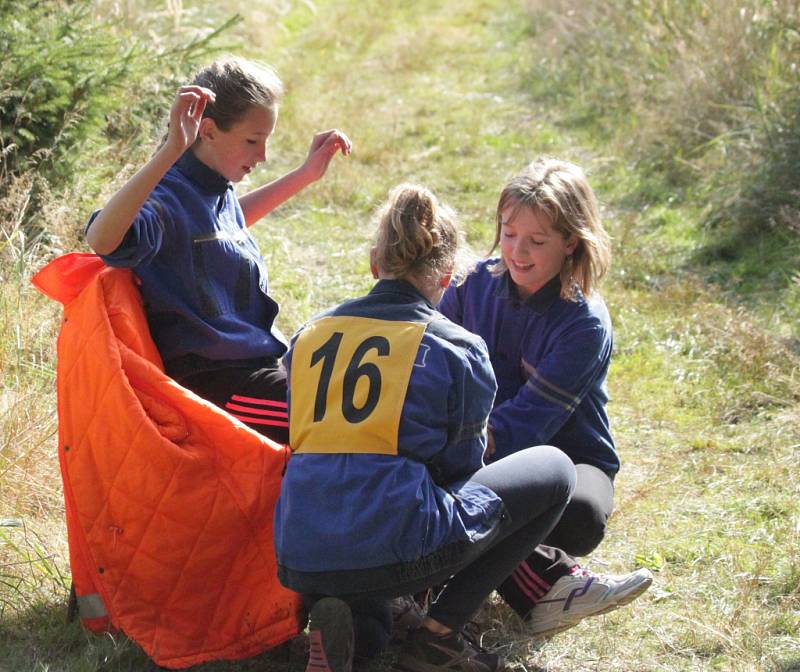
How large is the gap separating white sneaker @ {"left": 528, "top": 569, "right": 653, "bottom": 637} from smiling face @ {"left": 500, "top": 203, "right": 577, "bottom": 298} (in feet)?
2.87

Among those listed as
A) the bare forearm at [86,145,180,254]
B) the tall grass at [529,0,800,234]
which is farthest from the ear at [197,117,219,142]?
the tall grass at [529,0,800,234]

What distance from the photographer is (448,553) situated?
8.16ft

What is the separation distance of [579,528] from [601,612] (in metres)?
0.24

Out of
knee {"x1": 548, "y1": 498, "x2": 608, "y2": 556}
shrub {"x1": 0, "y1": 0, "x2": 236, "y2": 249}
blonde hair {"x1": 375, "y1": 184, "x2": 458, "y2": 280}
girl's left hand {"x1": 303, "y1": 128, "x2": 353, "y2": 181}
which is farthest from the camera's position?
shrub {"x1": 0, "y1": 0, "x2": 236, "y2": 249}

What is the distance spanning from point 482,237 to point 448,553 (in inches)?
173

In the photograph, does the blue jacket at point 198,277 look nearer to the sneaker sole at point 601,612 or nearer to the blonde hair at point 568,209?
the blonde hair at point 568,209

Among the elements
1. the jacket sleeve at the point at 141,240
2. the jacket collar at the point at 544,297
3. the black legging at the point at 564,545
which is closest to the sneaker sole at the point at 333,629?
the black legging at the point at 564,545

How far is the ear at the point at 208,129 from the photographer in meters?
3.08

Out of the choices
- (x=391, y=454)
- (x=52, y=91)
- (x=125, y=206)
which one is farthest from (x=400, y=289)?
(x=52, y=91)

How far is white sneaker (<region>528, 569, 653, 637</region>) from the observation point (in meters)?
2.94

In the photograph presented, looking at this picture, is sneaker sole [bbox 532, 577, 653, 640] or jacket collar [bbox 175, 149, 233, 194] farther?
jacket collar [bbox 175, 149, 233, 194]

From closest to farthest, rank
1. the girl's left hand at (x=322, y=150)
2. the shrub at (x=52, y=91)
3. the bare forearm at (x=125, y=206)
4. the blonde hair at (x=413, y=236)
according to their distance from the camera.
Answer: the blonde hair at (x=413, y=236) → the bare forearm at (x=125, y=206) → the girl's left hand at (x=322, y=150) → the shrub at (x=52, y=91)

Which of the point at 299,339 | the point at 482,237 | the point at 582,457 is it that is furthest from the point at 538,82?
the point at 299,339

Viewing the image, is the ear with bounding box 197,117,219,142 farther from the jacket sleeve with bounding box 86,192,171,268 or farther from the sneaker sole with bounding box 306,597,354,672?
the sneaker sole with bounding box 306,597,354,672
